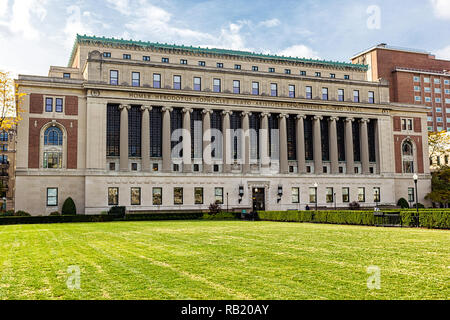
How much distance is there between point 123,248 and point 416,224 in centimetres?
2533

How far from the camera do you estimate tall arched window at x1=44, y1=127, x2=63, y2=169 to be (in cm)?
6141

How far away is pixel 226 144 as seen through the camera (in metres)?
69.5

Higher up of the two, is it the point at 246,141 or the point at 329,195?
the point at 246,141

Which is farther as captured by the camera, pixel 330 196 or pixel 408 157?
pixel 408 157

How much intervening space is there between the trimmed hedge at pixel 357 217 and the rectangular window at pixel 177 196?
15.3 metres

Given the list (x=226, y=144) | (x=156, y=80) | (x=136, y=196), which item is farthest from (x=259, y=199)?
(x=156, y=80)

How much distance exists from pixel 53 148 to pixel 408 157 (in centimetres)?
6448

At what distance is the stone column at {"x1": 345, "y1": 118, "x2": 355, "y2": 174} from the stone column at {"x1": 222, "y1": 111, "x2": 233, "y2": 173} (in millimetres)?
22745

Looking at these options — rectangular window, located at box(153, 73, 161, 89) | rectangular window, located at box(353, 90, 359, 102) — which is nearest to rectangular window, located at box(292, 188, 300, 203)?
rectangular window, located at box(353, 90, 359, 102)

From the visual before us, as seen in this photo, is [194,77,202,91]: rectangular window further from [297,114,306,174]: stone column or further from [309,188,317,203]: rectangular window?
[309,188,317,203]: rectangular window

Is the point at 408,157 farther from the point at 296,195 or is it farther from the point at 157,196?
the point at 157,196

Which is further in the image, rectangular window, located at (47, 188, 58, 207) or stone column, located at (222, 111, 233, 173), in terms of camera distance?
stone column, located at (222, 111, 233, 173)

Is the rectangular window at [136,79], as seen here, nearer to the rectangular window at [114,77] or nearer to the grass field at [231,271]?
the rectangular window at [114,77]
